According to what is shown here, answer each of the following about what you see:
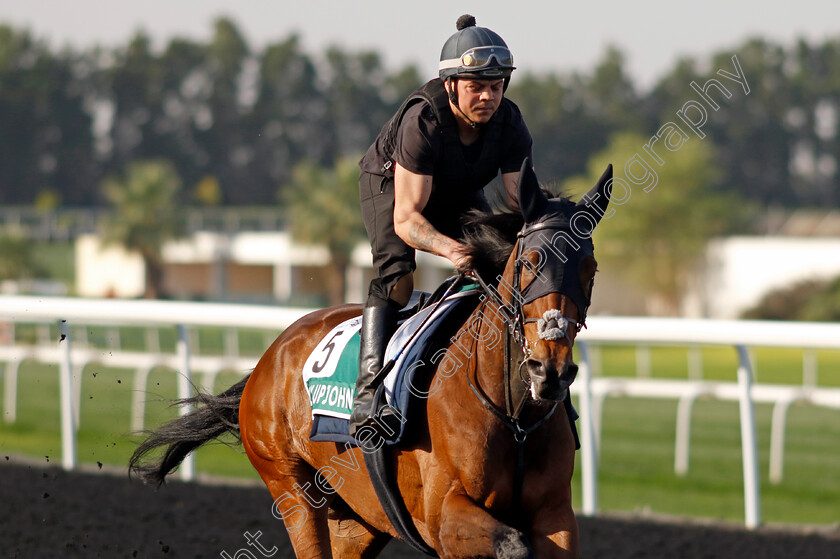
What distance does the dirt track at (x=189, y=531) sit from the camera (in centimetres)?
472

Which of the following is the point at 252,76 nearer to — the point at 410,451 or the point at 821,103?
the point at 821,103

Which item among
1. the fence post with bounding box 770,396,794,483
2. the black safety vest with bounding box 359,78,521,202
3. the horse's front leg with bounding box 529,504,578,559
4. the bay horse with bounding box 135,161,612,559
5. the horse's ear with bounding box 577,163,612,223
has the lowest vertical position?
the fence post with bounding box 770,396,794,483

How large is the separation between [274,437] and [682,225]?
50.9m

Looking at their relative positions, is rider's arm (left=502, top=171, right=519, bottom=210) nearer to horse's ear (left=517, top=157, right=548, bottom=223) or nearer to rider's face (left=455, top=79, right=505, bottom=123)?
rider's face (left=455, top=79, right=505, bottom=123)

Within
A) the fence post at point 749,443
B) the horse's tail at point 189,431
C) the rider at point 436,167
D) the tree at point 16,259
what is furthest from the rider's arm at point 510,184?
the tree at point 16,259

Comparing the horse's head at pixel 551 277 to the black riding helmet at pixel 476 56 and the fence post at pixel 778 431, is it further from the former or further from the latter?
the fence post at pixel 778 431

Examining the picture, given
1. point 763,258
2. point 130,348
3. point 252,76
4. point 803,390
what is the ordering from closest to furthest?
point 803,390 < point 130,348 < point 763,258 < point 252,76

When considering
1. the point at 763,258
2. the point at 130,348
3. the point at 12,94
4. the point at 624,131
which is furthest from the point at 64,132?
the point at 130,348

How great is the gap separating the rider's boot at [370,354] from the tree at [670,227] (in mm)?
44786

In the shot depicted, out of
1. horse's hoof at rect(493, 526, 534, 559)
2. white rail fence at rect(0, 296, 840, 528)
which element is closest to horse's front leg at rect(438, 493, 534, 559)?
horse's hoof at rect(493, 526, 534, 559)

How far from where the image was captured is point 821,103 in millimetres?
75875

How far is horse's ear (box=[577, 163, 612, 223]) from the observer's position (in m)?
2.86

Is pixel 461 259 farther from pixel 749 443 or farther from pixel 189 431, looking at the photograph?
pixel 749 443

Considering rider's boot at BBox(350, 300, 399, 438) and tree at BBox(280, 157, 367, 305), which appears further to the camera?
tree at BBox(280, 157, 367, 305)
